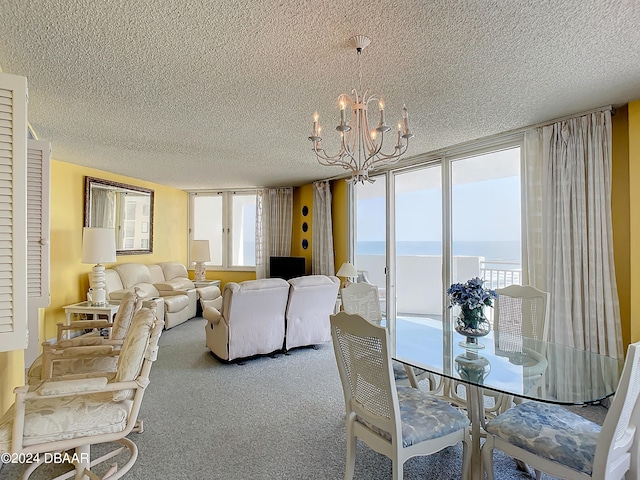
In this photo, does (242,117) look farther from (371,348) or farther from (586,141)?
(586,141)

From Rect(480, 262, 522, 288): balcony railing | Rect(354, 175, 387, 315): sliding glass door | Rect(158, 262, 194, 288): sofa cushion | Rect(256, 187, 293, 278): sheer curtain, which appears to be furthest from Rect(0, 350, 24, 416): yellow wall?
Rect(256, 187, 293, 278): sheer curtain

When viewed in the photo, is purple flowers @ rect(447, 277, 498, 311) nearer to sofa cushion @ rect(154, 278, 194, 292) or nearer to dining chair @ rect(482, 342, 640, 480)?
dining chair @ rect(482, 342, 640, 480)

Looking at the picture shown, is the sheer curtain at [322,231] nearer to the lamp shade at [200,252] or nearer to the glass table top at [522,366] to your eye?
the lamp shade at [200,252]

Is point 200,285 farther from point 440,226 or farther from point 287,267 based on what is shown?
point 440,226

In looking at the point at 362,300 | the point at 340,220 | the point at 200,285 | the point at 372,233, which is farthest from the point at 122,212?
the point at 362,300

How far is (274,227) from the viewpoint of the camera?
23.3 ft

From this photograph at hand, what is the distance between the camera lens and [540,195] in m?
3.23

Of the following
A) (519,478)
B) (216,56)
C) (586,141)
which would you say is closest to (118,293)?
(216,56)

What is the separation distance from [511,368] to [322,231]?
464 cm

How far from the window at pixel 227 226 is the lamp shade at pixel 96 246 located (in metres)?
3.06

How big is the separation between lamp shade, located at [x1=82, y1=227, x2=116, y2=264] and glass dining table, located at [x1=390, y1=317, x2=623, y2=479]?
12.6 ft

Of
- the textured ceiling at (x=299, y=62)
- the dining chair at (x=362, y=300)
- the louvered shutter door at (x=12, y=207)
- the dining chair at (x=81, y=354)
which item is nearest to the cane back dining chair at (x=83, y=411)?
the louvered shutter door at (x=12, y=207)

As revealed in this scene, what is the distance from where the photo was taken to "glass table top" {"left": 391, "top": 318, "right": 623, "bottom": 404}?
5.21 feet

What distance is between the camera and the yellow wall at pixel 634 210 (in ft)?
8.58
